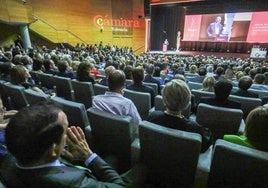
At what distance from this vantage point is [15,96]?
8.72 feet

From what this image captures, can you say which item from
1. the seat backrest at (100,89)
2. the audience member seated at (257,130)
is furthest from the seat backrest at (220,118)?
the seat backrest at (100,89)

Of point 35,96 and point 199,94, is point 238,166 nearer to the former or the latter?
point 199,94

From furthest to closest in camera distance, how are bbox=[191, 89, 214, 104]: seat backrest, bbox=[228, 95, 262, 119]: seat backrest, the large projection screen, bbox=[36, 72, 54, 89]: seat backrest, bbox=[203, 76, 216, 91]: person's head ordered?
the large projection screen
bbox=[36, 72, 54, 89]: seat backrest
bbox=[203, 76, 216, 91]: person's head
bbox=[191, 89, 214, 104]: seat backrest
bbox=[228, 95, 262, 119]: seat backrest

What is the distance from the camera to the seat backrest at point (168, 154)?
1374 mm

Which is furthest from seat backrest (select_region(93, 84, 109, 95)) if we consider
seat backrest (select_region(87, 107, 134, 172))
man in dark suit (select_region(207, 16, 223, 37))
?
man in dark suit (select_region(207, 16, 223, 37))

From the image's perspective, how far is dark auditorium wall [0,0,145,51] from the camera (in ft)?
40.9

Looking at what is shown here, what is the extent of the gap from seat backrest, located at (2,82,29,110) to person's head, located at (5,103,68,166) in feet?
6.04

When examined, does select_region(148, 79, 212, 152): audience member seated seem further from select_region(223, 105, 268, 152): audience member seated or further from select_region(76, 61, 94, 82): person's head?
select_region(76, 61, 94, 82): person's head

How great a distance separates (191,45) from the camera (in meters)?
17.9

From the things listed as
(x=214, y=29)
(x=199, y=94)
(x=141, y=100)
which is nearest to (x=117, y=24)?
(x=214, y=29)

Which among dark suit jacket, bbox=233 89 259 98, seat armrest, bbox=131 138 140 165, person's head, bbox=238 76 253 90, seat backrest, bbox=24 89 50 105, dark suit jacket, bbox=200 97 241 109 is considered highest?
seat backrest, bbox=24 89 50 105

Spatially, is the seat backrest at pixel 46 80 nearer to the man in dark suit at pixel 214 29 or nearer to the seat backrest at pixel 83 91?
the seat backrest at pixel 83 91

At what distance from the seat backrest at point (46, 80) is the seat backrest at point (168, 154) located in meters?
2.83

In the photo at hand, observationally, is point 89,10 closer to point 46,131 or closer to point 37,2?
point 37,2
